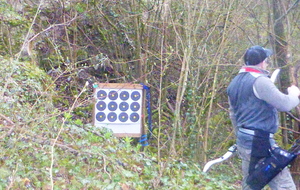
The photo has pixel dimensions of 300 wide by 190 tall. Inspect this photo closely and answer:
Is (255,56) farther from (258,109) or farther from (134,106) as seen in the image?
(134,106)

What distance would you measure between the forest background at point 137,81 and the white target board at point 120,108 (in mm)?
205

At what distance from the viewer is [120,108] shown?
22.1 feet

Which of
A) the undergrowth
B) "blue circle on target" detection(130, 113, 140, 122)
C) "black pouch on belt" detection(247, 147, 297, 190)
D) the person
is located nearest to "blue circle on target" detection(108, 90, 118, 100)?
"blue circle on target" detection(130, 113, 140, 122)

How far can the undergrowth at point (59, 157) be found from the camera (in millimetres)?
4664

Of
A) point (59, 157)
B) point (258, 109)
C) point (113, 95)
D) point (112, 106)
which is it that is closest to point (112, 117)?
point (112, 106)

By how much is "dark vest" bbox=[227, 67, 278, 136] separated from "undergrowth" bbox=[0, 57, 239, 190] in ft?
5.23

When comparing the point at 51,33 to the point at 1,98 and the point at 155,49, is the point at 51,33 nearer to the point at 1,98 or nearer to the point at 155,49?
the point at 155,49

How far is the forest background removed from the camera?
495 centimetres

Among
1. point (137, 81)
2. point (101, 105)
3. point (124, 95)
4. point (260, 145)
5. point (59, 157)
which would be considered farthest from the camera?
point (137, 81)

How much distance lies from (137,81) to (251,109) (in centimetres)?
373

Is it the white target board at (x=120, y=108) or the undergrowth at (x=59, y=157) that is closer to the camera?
the undergrowth at (x=59, y=157)

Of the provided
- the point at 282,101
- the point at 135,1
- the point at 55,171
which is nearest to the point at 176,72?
the point at 135,1

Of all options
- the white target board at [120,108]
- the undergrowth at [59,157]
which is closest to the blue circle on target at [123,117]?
the white target board at [120,108]

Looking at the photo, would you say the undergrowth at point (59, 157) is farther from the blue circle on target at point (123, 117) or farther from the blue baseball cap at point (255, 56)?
the blue baseball cap at point (255, 56)
